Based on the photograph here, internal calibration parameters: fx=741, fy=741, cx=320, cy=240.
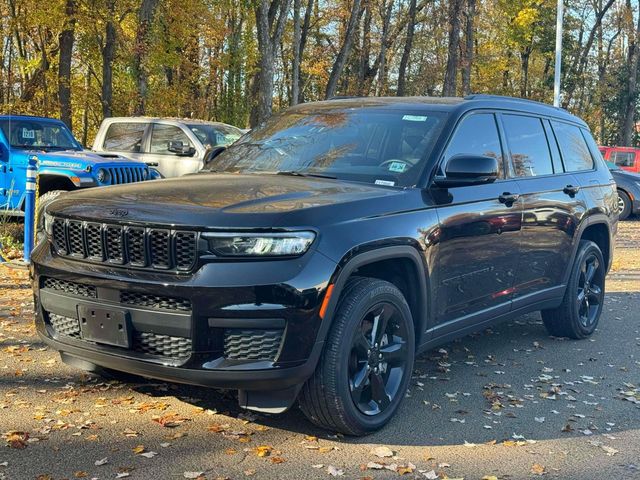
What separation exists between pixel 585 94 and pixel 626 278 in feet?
141

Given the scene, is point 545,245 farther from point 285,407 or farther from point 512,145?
point 285,407

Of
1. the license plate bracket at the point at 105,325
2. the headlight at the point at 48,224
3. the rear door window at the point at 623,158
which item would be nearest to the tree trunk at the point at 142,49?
the rear door window at the point at 623,158

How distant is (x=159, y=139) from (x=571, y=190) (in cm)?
872

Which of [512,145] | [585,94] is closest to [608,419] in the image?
[512,145]

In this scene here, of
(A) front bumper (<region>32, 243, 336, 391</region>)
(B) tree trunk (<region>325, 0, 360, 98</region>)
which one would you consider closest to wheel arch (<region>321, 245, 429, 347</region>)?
(A) front bumper (<region>32, 243, 336, 391</region>)

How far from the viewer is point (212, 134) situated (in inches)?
529

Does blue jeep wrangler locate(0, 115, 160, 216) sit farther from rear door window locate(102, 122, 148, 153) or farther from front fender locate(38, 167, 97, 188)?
rear door window locate(102, 122, 148, 153)

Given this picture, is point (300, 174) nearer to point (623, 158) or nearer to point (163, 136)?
point (163, 136)

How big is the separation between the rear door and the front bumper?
2411 mm

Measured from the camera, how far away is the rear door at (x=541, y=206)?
5562 mm

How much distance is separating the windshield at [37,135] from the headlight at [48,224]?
7.53m

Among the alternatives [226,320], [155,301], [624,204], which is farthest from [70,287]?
[624,204]

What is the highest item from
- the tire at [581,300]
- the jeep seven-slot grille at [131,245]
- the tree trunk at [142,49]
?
the tree trunk at [142,49]

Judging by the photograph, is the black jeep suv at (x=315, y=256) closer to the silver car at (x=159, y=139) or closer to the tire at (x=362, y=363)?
the tire at (x=362, y=363)
